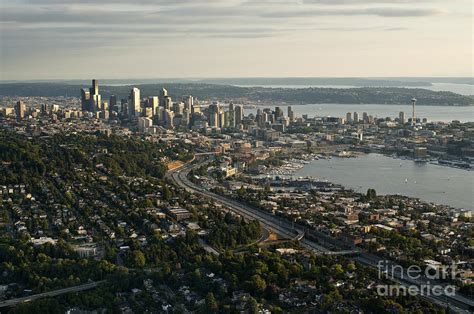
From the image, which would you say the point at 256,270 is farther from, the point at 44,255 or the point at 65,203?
the point at 65,203

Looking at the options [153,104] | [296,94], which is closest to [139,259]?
[153,104]

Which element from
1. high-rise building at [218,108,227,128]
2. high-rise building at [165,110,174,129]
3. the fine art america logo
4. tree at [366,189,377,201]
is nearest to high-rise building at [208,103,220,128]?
high-rise building at [218,108,227,128]

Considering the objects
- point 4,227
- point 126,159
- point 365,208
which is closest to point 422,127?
point 126,159

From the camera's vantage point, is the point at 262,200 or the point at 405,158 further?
the point at 405,158

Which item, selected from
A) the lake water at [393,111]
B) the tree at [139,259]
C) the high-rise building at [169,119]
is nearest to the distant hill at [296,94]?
the lake water at [393,111]

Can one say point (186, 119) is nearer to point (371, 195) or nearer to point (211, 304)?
point (371, 195)

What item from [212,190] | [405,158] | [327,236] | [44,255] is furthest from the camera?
[405,158]

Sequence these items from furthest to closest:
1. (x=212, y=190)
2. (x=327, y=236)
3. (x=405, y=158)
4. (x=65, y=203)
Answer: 1. (x=405, y=158)
2. (x=212, y=190)
3. (x=65, y=203)
4. (x=327, y=236)
